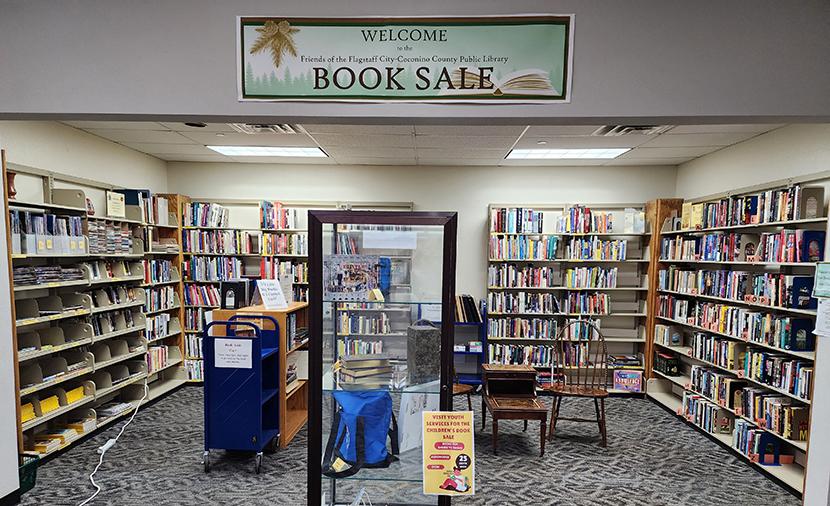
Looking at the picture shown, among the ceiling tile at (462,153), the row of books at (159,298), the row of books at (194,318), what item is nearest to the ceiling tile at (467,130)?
the ceiling tile at (462,153)

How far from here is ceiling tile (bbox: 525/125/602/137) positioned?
361cm

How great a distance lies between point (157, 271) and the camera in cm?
486

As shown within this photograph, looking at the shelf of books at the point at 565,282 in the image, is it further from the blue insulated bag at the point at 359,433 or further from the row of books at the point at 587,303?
the blue insulated bag at the point at 359,433

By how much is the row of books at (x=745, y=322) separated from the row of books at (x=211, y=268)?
539 cm

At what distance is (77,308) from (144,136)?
180cm

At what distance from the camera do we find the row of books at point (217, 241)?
5.26 m

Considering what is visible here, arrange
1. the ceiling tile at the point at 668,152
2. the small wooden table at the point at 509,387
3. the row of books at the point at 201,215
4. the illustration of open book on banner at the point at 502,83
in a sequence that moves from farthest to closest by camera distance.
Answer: the row of books at the point at 201,215, the ceiling tile at the point at 668,152, the small wooden table at the point at 509,387, the illustration of open book on banner at the point at 502,83

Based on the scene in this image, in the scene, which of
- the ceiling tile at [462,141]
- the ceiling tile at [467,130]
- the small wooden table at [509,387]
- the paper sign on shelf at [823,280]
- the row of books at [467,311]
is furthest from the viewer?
the row of books at [467,311]

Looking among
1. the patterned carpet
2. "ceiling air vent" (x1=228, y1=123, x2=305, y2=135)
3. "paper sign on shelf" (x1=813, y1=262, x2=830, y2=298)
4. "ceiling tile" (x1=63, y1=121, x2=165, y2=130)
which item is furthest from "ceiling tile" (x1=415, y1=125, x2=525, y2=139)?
the patterned carpet

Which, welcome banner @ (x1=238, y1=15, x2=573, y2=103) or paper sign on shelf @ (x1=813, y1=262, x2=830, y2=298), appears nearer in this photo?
welcome banner @ (x1=238, y1=15, x2=573, y2=103)

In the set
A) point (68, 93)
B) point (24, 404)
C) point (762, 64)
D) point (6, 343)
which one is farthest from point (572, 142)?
point (24, 404)

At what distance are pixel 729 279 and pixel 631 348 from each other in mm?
1842

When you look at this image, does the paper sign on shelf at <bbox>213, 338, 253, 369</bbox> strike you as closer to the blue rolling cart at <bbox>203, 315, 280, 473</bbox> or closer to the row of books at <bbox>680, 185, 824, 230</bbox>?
the blue rolling cart at <bbox>203, 315, 280, 473</bbox>

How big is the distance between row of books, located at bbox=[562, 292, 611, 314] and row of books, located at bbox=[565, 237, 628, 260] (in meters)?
0.49
